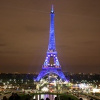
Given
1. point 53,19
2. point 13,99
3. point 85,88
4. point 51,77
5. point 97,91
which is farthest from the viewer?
point 51,77

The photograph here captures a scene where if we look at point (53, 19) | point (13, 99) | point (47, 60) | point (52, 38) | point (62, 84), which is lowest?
→ point (13, 99)

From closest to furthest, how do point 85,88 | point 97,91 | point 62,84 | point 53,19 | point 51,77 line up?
point 97,91, point 85,88, point 53,19, point 62,84, point 51,77

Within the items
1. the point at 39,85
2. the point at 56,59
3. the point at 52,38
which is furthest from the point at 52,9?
the point at 39,85

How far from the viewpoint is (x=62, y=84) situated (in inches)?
3354

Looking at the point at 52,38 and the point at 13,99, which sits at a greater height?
the point at 52,38

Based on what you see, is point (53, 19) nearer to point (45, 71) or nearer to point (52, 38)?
point (52, 38)

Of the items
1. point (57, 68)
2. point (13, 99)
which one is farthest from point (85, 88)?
point (13, 99)

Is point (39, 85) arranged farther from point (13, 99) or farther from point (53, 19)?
point (13, 99)

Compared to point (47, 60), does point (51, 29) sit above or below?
above

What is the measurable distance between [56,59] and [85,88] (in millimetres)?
11820

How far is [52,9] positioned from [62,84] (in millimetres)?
21575

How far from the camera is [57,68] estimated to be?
8119cm

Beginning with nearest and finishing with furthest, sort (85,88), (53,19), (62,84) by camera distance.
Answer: (85,88)
(53,19)
(62,84)

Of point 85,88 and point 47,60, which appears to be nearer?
point 85,88
